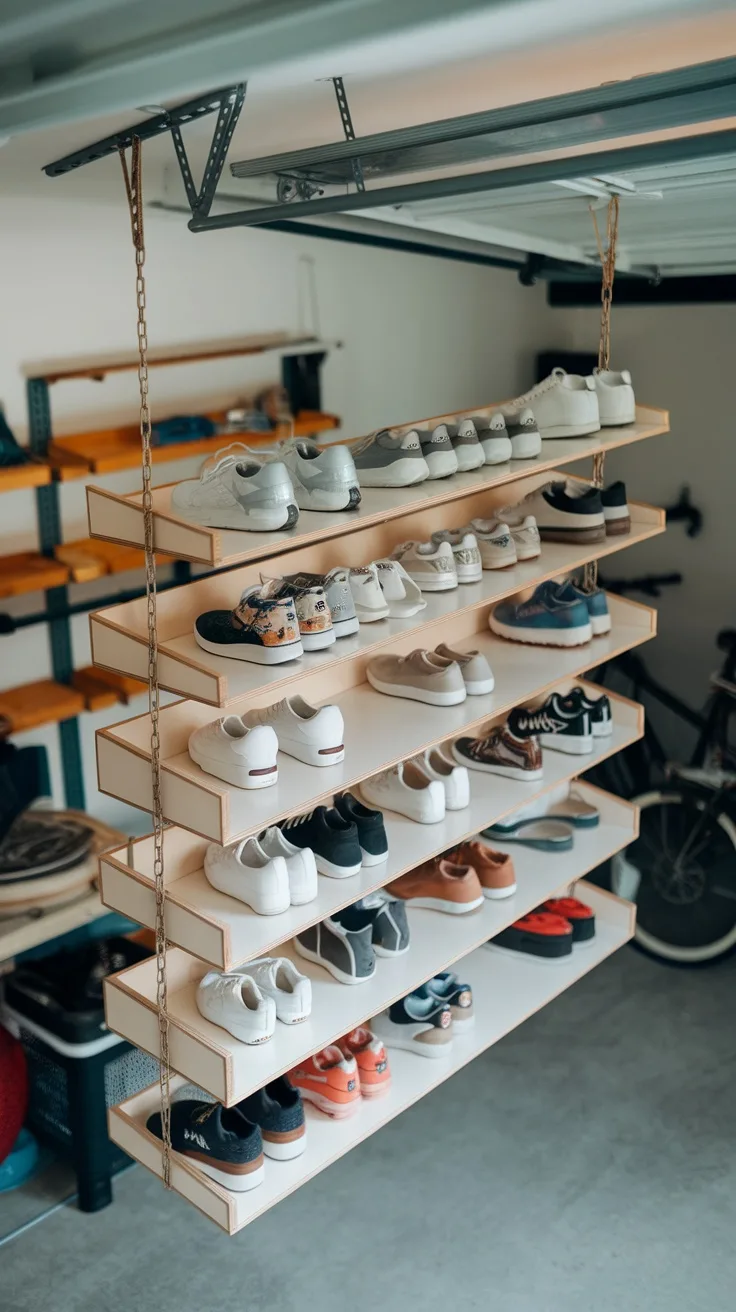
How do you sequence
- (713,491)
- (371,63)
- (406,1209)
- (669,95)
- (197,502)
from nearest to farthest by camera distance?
(669,95)
(371,63)
(197,502)
(406,1209)
(713,491)

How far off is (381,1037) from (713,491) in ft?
9.05

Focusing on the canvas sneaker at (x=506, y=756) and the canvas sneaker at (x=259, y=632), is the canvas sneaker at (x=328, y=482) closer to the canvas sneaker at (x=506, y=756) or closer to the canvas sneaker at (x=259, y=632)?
the canvas sneaker at (x=259, y=632)

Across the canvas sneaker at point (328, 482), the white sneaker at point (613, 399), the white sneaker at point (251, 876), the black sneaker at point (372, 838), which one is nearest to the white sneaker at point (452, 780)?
the black sneaker at point (372, 838)

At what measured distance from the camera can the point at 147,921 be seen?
2.41 metres

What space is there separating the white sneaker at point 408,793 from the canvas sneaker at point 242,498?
0.80 meters

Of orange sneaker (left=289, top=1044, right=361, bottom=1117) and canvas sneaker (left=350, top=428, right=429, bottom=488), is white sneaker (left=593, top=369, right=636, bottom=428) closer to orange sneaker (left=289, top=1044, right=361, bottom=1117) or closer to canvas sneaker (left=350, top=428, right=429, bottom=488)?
canvas sneaker (left=350, top=428, right=429, bottom=488)

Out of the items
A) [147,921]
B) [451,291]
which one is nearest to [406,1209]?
[147,921]

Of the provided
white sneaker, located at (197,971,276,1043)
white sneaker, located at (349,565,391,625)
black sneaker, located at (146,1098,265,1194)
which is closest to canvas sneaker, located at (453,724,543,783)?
white sneaker, located at (349,565,391,625)

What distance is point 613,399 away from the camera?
2.96 metres

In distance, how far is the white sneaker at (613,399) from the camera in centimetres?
296

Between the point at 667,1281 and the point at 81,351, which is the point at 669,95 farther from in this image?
the point at 667,1281

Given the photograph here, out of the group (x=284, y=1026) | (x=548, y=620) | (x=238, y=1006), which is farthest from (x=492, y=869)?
(x=238, y=1006)

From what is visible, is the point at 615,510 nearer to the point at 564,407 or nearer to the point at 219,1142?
the point at 564,407

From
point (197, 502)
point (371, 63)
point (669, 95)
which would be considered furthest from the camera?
point (197, 502)
